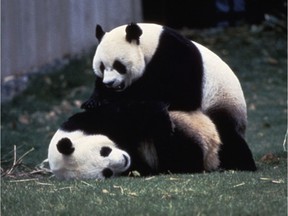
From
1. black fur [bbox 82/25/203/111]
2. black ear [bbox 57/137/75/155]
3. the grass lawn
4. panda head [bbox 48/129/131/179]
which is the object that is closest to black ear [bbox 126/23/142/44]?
black fur [bbox 82/25/203/111]

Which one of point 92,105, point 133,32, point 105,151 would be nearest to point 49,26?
point 92,105

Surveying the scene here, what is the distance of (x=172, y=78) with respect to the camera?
6598 mm

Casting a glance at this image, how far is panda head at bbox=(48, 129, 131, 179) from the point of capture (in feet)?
21.2

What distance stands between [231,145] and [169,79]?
2.69 feet

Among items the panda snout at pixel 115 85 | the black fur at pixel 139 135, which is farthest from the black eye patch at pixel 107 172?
the panda snout at pixel 115 85

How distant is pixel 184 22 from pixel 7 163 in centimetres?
997

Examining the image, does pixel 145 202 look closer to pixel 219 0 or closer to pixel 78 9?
pixel 78 9

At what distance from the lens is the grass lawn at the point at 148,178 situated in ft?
16.6

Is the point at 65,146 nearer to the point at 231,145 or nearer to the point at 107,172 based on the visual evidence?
the point at 107,172

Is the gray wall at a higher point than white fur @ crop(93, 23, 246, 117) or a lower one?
lower

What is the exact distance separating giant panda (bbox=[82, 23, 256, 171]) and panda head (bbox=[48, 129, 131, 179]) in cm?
42

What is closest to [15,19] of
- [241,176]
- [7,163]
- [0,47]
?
[0,47]

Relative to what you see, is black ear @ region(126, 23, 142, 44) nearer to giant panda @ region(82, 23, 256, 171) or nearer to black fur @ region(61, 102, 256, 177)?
giant panda @ region(82, 23, 256, 171)

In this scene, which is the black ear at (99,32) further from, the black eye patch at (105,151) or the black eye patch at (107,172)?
the black eye patch at (107,172)
